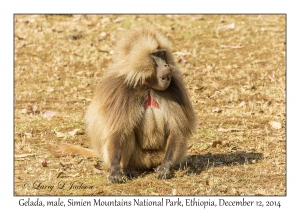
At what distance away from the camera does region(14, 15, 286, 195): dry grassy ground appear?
19.7 ft

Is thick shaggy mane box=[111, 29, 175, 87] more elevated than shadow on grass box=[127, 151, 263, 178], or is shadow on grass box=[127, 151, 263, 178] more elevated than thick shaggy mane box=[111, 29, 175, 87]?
thick shaggy mane box=[111, 29, 175, 87]

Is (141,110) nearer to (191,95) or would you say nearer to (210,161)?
(210,161)

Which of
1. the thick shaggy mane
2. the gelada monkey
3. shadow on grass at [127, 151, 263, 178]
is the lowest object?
shadow on grass at [127, 151, 263, 178]

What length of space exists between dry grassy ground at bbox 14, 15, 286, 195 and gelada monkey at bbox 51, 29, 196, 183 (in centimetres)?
21

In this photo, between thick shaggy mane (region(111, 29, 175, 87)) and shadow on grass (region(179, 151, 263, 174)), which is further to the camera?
shadow on grass (region(179, 151, 263, 174))

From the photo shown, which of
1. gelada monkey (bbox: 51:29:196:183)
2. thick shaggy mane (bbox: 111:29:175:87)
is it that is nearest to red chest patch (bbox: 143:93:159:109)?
gelada monkey (bbox: 51:29:196:183)

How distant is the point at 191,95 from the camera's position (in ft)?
31.4

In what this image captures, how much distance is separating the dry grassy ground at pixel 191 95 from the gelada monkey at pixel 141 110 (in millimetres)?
212

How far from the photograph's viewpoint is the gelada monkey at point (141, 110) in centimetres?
594

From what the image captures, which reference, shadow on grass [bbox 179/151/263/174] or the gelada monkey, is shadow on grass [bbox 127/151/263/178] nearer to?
shadow on grass [bbox 179/151/263/174]

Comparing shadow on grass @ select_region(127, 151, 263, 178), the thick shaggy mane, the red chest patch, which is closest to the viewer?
the thick shaggy mane

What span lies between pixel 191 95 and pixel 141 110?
3584 mm

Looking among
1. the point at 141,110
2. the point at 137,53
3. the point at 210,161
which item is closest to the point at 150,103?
the point at 141,110
